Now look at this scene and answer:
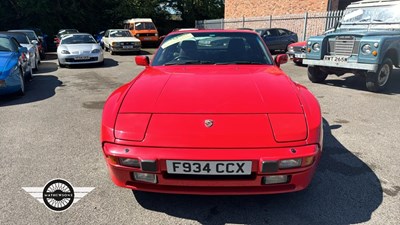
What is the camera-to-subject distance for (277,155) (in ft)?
7.33

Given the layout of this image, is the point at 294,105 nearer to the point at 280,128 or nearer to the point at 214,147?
the point at 280,128

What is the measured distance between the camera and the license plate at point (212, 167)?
2230 mm

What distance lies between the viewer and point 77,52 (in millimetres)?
11617

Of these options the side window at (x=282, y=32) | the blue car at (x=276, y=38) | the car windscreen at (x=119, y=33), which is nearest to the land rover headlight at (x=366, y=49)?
the blue car at (x=276, y=38)

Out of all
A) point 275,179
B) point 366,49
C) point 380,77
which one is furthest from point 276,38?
point 275,179

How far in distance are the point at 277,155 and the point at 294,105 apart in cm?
61

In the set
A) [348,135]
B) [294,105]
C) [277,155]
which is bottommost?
[348,135]

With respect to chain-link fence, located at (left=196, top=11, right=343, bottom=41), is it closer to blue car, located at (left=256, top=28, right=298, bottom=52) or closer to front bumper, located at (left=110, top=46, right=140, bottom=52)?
blue car, located at (left=256, top=28, right=298, bottom=52)

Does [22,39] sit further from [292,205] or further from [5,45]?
[292,205]

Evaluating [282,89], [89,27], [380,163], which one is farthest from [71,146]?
[89,27]

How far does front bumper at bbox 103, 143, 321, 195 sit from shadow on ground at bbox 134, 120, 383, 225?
342 mm

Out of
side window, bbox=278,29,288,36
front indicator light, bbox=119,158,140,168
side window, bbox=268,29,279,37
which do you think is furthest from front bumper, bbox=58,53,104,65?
side window, bbox=278,29,288,36

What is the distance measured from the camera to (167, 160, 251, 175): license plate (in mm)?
2230

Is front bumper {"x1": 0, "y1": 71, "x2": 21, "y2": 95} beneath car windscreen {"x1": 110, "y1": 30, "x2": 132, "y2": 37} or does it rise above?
beneath
